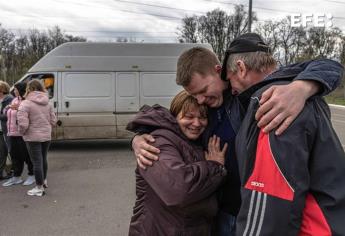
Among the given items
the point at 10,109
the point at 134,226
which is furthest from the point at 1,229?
the point at 134,226

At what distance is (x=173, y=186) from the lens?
178cm

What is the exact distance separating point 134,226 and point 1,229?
345cm

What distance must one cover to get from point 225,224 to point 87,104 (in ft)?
28.9

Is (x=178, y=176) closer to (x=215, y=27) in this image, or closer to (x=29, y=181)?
(x=29, y=181)

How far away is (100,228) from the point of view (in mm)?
4859

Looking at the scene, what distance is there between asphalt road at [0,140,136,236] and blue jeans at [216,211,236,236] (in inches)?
110

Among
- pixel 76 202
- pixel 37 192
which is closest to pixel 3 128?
pixel 37 192

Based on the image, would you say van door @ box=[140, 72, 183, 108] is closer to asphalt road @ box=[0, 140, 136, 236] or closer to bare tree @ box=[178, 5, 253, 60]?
asphalt road @ box=[0, 140, 136, 236]

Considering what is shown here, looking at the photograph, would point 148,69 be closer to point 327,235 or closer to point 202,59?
point 202,59

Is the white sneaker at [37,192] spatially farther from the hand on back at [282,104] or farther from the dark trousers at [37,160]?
the hand on back at [282,104]

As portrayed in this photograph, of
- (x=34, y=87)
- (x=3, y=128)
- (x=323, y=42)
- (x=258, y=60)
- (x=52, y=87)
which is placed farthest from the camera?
(x=323, y=42)

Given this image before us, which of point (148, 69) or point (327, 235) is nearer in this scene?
point (327, 235)

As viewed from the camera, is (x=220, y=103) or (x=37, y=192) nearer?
(x=220, y=103)

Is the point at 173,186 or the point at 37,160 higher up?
the point at 173,186
